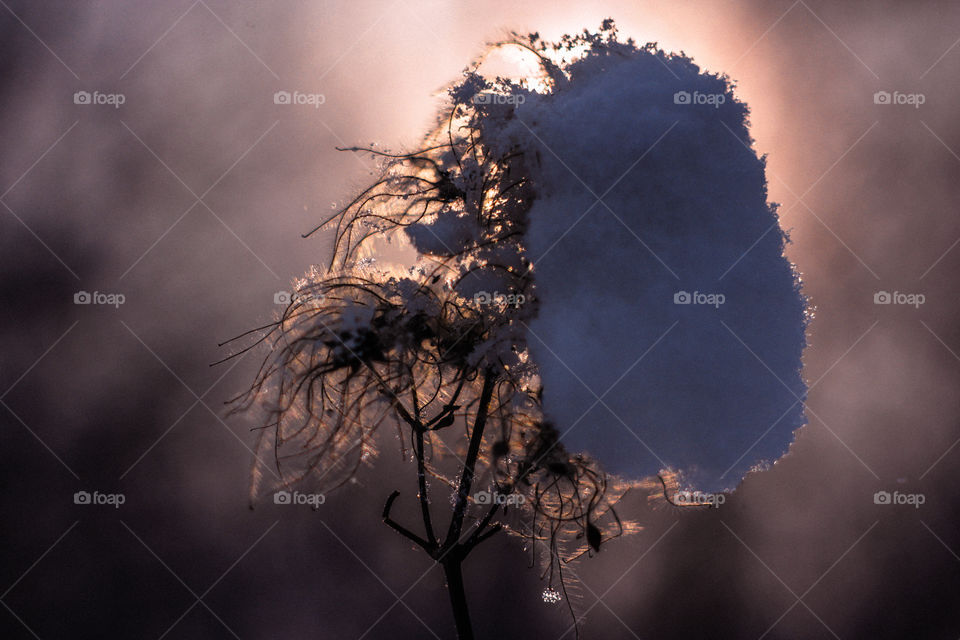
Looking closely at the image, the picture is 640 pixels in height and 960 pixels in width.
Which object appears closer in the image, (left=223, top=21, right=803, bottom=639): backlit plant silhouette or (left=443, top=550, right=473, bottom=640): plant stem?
(left=223, top=21, right=803, bottom=639): backlit plant silhouette

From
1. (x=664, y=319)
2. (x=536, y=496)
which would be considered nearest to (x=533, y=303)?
(x=664, y=319)

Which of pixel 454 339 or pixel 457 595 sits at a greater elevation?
pixel 454 339

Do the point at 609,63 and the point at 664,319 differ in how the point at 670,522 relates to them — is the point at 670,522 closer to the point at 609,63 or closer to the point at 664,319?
the point at 664,319

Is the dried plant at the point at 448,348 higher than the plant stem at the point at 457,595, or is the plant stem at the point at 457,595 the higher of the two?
the dried plant at the point at 448,348

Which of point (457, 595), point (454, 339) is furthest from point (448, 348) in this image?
point (457, 595)

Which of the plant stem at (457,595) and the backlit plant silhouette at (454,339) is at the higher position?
the backlit plant silhouette at (454,339)

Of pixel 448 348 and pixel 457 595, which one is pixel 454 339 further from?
pixel 457 595

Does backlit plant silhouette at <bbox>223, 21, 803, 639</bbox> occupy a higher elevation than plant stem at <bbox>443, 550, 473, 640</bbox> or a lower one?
higher

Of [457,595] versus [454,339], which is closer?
[454,339]

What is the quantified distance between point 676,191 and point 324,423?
3.37 ft

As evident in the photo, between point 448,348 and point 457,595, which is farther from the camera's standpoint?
point 457,595

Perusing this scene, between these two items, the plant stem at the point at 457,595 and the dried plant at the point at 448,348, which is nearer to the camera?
the dried plant at the point at 448,348

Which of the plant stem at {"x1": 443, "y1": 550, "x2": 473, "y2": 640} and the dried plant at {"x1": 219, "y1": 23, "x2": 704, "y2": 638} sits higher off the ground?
the dried plant at {"x1": 219, "y1": 23, "x2": 704, "y2": 638}

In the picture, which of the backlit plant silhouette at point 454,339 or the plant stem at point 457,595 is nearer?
the backlit plant silhouette at point 454,339
